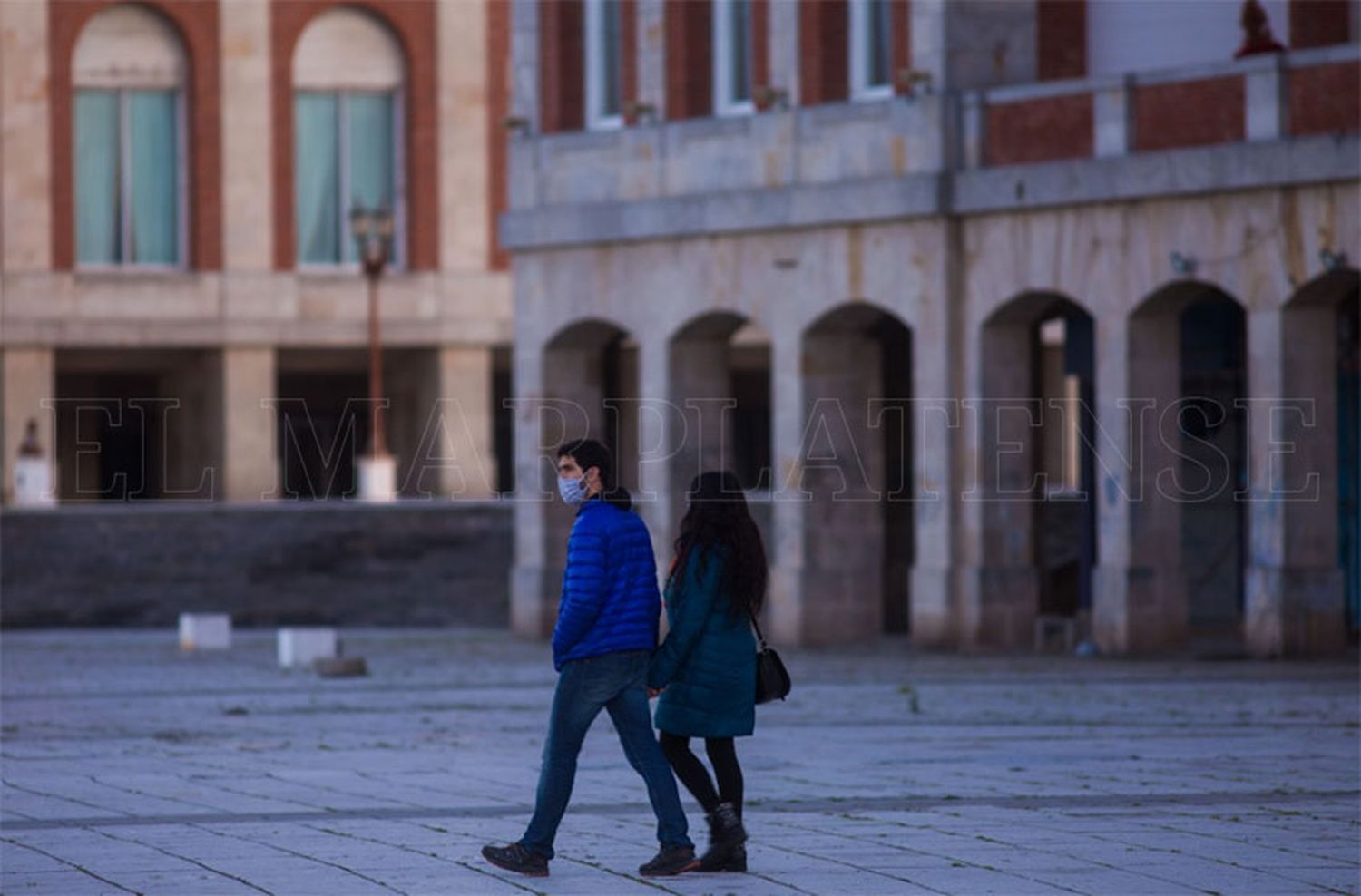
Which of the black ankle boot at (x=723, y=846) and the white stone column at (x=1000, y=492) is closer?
the black ankle boot at (x=723, y=846)

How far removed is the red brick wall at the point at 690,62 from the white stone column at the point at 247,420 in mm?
22008

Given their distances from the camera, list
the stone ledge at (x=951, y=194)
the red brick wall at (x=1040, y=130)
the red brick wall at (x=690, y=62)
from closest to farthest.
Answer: the stone ledge at (x=951, y=194) < the red brick wall at (x=1040, y=130) < the red brick wall at (x=690, y=62)

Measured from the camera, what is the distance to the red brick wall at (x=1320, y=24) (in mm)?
29891

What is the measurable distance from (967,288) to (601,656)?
18862mm

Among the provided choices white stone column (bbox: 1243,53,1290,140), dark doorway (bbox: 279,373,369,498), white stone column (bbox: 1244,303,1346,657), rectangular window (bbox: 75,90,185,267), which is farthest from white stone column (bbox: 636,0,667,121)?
dark doorway (bbox: 279,373,369,498)

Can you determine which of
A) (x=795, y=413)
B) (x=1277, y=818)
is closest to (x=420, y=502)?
(x=795, y=413)

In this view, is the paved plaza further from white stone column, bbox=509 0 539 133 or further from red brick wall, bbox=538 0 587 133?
white stone column, bbox=509 0 539 133

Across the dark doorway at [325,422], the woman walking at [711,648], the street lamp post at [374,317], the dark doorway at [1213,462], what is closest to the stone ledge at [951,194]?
the dark doorway at [1213,462]

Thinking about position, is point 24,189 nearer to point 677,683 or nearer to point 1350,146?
point 1350,146

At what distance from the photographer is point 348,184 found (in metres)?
56.7

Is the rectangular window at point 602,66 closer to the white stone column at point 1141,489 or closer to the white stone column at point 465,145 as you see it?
the white stone column at point 1141,489

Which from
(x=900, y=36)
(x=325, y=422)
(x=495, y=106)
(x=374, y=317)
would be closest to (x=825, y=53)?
(x=900, y=36)

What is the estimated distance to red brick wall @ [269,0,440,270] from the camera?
182ft

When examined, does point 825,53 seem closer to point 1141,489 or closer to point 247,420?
point 1141,489
